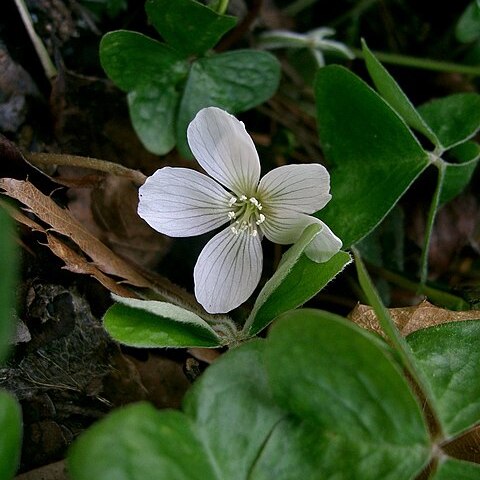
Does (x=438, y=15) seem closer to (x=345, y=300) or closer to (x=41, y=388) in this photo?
(x=345, y=300)

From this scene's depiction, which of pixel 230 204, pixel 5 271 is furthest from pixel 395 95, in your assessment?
pixel 5 271

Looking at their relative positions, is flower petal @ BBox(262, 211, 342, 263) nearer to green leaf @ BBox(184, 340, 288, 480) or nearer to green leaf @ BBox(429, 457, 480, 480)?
green leaf @ BBox(184, 340, 288, 480)

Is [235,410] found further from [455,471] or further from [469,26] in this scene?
[469,26]

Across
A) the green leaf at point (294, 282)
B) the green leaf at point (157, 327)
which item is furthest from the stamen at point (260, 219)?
the green leaf at point (157, 327)

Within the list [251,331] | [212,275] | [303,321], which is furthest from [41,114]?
[303,321]

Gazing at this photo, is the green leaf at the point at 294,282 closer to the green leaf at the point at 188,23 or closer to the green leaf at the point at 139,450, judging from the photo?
the green leaf at the point at 139,450
